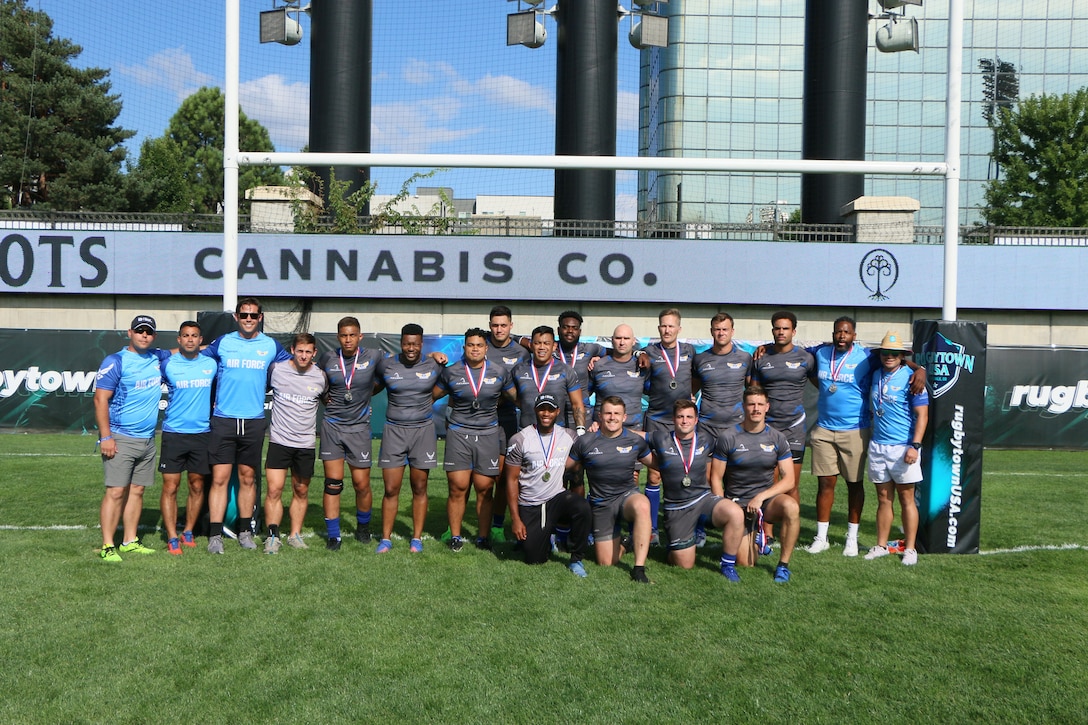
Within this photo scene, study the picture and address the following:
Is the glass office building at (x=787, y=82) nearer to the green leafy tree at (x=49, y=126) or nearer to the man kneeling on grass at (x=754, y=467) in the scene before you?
the green leafy tree at (x=49, y=126)

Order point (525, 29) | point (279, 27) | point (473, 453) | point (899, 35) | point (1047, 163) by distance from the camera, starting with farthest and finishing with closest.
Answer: point (1047, 163), point (525, 29), point (279, 27), point (899, 35), point (473, 453)

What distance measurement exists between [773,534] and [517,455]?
2.72m

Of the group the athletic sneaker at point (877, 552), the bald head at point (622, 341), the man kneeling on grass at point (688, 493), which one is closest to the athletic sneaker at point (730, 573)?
the man kneeling on grass at point (688, 493)

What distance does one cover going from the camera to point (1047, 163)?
90.7 ft

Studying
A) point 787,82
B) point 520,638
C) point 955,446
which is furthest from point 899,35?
point 787,82

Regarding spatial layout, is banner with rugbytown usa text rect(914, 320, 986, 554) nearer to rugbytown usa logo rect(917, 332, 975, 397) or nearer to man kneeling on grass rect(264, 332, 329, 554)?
rugbytown usa logo rect(917, 332, 975, 397)

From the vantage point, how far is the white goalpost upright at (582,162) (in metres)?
7.64

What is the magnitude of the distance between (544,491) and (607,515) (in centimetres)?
53

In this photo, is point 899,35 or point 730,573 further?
point 899,35

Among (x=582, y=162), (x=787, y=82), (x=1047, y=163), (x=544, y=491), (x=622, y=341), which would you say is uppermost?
(x=787, y=82)

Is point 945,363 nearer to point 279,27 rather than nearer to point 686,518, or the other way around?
point 686,518

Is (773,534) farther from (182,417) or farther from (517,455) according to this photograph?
(182,417)

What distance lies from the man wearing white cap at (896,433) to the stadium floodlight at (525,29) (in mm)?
5201

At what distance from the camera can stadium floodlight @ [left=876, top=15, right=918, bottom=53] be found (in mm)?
8602
